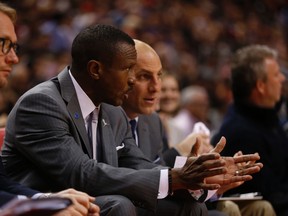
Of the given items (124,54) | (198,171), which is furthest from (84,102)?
(198,171)

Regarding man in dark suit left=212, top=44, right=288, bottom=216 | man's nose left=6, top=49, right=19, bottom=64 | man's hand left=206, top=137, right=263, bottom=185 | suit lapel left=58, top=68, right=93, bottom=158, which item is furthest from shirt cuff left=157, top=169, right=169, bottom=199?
man in dark suit left=212, top=44, right=288, bottom=216

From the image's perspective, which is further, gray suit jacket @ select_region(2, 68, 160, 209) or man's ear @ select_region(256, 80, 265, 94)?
man's ear @ select_region(256, 80, 265, 94)

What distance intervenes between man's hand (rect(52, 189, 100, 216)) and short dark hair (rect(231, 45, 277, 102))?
2.27 m

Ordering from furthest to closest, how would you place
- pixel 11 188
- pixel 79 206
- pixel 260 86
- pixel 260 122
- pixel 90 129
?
1. pixel 260 86
2. pixel 260 122
3. pixel 90 129
4. pixel 11 188
5. pixel 79 206

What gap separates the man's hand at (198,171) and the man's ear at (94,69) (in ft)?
1.85

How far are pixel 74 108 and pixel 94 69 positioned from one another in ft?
0.68

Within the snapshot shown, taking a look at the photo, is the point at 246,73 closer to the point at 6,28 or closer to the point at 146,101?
the point at 146,101

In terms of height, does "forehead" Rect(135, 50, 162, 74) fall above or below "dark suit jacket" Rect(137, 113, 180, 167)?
above

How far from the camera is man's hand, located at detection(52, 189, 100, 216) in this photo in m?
2.65

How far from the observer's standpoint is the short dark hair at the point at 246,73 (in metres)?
4.81

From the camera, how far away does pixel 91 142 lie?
333cm

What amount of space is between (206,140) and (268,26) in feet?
30.1

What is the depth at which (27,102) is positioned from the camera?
10.4 ft

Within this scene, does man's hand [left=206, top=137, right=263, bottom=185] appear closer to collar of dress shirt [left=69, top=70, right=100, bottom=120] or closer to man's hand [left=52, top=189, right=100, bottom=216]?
collar of dress shirt [left=69, top=70, right=100, bottom=120]
